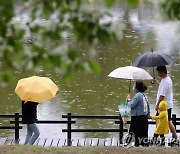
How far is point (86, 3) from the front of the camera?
513 cm

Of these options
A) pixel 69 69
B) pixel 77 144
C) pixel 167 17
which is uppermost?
pixel 167 17

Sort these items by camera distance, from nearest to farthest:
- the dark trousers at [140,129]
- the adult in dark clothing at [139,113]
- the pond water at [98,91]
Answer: the adult in dark clothing at [139,113] < the dark trousers at [140,129] < the pond water at [98,91]

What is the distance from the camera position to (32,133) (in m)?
11.1

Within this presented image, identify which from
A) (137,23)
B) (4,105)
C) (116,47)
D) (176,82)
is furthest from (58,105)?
(137,23)

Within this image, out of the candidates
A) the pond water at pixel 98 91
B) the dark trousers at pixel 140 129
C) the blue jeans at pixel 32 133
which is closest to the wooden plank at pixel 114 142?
the dark trousers at pixel 140 129

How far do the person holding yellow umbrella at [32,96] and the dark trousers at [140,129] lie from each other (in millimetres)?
1595

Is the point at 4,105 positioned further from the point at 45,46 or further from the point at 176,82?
the point at 45,46

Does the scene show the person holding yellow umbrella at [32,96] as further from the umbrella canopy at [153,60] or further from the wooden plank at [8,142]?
the umbrella canopy at [153,60]

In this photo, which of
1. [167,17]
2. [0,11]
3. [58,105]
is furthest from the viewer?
[58,105]

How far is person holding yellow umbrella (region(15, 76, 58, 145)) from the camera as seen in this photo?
10656 mm

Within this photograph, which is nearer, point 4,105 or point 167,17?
point 167,17

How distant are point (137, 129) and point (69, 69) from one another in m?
5.50

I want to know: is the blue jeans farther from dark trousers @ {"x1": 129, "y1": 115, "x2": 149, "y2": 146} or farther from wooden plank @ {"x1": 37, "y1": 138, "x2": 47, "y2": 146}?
dark trousers @ {"x1": 129, "y1": 115, "x2": 149, "y2": 146}

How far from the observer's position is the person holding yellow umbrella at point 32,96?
10656mm
